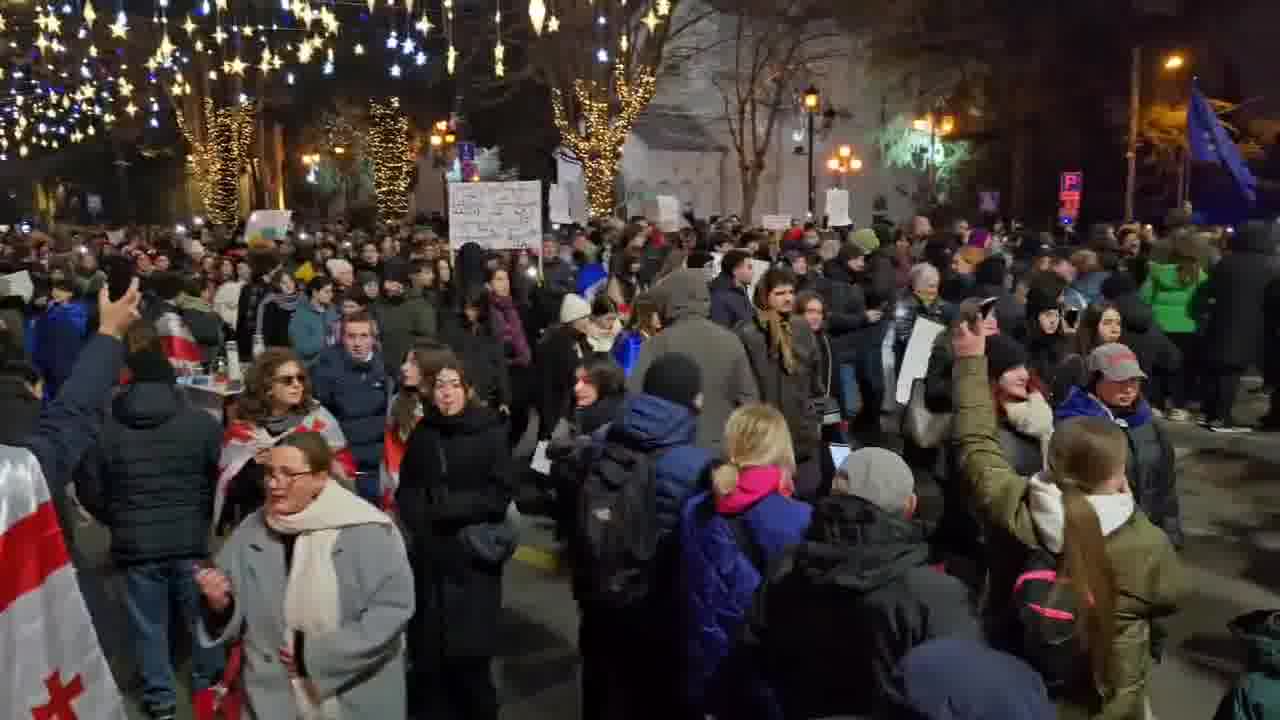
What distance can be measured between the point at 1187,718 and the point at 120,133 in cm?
5482

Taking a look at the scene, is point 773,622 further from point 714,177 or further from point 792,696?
point 714,177

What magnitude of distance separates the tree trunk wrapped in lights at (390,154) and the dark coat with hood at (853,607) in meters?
42.1

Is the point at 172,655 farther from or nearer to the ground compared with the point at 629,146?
nearer to the ground

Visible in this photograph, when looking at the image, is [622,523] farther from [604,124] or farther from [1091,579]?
[604,124]

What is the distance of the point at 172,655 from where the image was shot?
22.8ft

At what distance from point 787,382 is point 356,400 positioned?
280 cm

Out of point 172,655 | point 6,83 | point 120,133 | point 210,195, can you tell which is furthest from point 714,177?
point 172,655

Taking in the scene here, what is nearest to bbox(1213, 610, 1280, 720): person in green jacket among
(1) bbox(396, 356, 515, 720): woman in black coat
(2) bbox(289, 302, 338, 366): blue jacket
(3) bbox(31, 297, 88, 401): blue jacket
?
(1) bbox(396, 356, 515, 720): woman in black coat

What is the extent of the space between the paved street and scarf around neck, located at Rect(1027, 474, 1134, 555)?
2.90 metres

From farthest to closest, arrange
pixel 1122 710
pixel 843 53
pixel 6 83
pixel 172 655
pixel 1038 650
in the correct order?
pixel 6 83 → pixel 843 53 → pixel 172 655 → pixel 1122 710 → pixel 1038 650

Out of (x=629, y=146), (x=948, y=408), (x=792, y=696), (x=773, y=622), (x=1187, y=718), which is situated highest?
(x=629, y=146)

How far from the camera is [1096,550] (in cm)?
349

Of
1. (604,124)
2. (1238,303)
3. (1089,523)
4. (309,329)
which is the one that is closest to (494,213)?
(309,329)

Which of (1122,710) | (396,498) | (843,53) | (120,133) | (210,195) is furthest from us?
(120,133)
